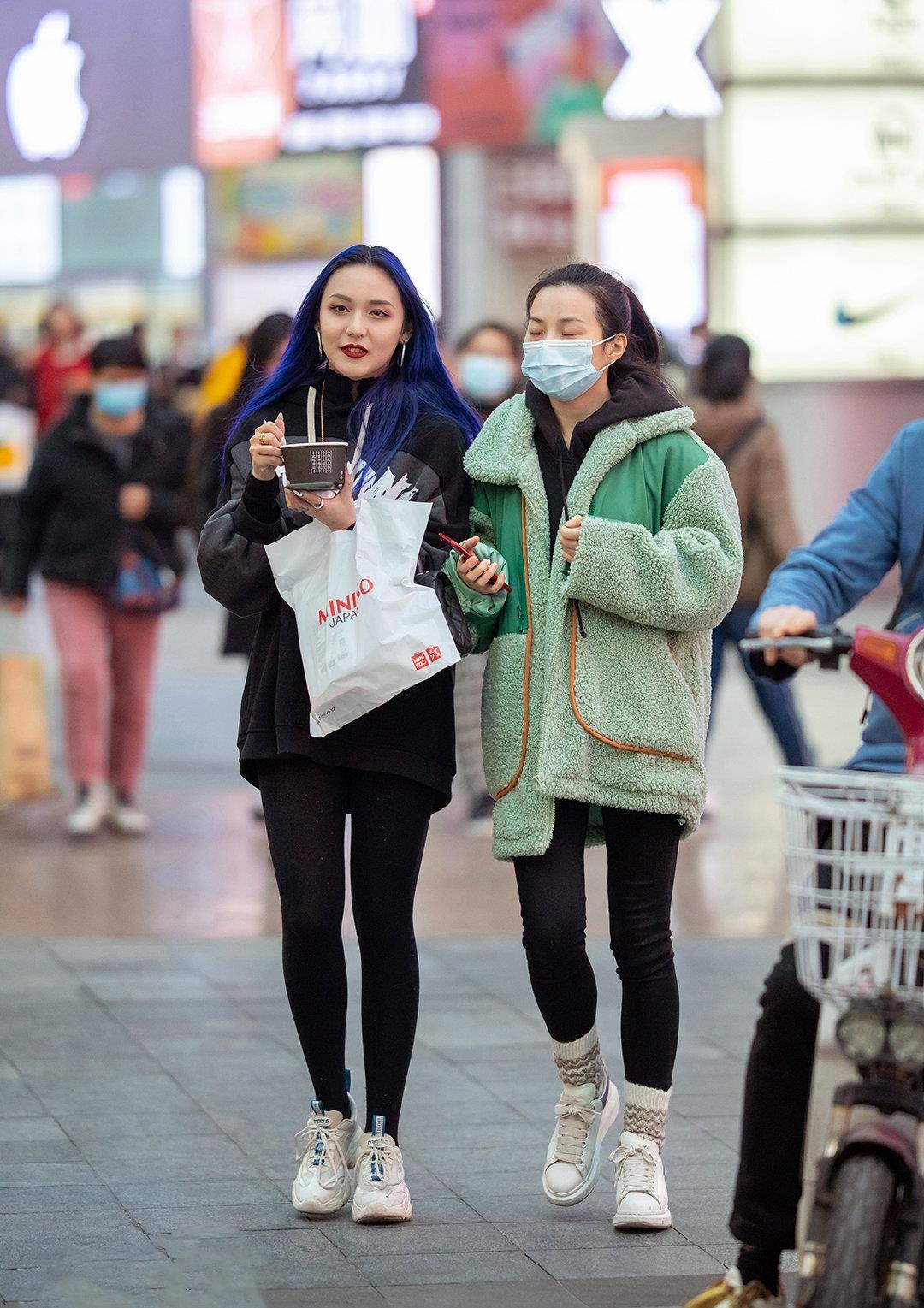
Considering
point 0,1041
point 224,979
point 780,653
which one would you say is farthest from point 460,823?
point 780,653

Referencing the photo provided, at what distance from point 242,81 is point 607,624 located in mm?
14620

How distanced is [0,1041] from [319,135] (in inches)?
564

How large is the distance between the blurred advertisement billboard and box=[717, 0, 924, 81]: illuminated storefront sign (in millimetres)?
4257

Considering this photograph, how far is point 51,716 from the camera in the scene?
1170cm

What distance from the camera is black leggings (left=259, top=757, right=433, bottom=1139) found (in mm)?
4266

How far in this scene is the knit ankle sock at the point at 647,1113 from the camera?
430 cm

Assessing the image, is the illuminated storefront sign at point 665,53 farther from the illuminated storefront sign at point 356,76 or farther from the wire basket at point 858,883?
the wire basket at point 858,883

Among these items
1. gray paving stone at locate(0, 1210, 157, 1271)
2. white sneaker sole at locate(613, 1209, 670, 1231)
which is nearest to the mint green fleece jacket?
white sneaker sole at locate(613, 1209, 670, 1231)

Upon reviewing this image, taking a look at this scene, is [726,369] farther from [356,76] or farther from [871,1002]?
A: [356,76]

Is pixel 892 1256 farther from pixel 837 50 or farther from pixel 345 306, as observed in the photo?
pixel 837 50

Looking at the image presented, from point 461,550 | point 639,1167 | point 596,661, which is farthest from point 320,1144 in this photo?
point 461,550

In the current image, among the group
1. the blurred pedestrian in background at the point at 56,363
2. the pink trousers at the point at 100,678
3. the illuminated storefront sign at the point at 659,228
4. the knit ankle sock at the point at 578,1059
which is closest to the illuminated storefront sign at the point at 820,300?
the pink trousers at the point at 100,678

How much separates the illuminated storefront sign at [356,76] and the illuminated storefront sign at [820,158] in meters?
4.90

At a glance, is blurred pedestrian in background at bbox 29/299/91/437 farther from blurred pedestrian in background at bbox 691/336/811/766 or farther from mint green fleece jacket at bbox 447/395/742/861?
mint green fleece jacket at bbox 447/395/742/861
